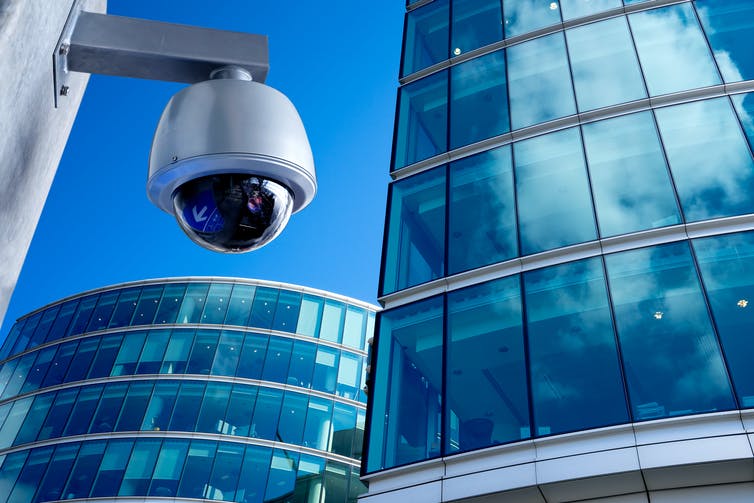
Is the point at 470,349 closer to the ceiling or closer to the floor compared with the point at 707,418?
closer to the ceiling

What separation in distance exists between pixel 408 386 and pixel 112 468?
21283mm

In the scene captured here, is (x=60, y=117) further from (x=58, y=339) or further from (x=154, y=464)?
(x=58, y=339)

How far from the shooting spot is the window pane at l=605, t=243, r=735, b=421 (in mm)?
8969

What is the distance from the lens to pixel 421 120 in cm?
1465

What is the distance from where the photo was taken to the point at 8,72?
3.37 ft

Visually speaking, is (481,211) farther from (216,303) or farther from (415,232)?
(216,303)

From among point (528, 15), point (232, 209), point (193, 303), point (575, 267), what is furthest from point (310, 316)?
point (232, 209)

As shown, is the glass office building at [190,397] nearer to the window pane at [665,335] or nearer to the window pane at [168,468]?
the window pane at [168,468]

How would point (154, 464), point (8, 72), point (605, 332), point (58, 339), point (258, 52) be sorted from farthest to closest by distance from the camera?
point (58, 339), point (154, 464), point (605, 332), point (258, 52), point (8, 72)

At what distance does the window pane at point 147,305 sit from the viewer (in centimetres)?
3325

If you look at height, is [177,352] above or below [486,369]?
above

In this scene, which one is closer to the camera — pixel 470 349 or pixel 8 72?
pixel 8 72

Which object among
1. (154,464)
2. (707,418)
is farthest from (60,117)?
(154,464)

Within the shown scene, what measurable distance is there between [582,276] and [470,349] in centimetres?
188
